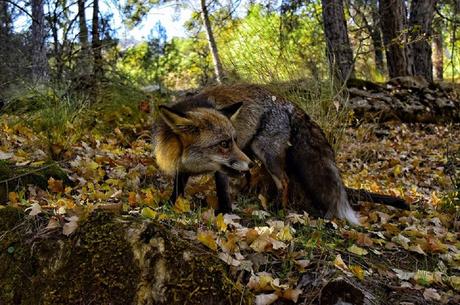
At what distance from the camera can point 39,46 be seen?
1088 cm

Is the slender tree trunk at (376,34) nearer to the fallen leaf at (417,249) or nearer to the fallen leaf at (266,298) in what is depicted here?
the fallen leaf at (417,249)

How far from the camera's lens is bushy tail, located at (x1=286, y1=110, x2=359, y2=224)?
16.7 ft

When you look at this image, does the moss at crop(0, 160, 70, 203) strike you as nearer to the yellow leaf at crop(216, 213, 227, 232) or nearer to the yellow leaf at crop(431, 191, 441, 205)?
the yellow leaf at crop(216, 213, 227, 232)

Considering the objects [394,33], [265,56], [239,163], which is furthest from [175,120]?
[394,33]

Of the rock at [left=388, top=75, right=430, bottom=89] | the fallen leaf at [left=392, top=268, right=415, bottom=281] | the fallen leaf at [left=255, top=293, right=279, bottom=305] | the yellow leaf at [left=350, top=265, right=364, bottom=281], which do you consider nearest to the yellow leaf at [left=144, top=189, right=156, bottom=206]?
the fallen leaf at [left=255, top=293, right=279, bottom=305]

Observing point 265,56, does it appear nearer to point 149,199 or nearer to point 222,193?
point 222,193

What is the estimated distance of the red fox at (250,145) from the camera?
4281 millimetres

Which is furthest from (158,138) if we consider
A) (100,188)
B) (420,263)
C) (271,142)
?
(420,263)

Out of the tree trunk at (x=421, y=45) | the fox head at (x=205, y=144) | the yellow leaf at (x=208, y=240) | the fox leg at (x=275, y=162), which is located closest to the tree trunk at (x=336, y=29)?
the tree trunk at (x=421, y=45)

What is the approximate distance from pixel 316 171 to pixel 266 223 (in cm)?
117

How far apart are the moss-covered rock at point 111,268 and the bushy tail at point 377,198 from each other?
10.8 ft

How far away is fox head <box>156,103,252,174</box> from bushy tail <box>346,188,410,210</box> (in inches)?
88.9

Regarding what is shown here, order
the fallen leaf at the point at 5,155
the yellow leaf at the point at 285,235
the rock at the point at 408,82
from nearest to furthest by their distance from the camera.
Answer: the yellow leaf at the point at 285,235 < the fallen leaf at the point at 5,155 < the rock at the point at 408,82

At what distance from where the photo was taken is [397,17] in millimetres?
13000
